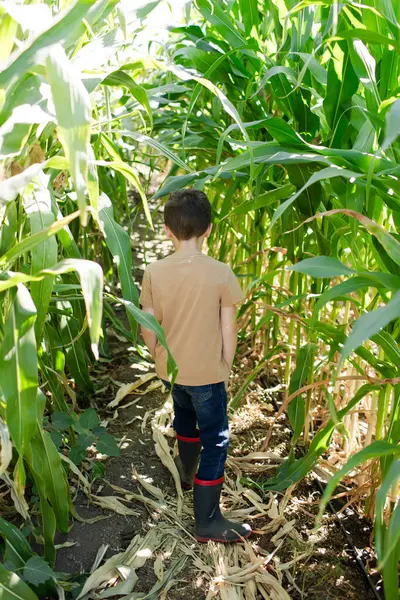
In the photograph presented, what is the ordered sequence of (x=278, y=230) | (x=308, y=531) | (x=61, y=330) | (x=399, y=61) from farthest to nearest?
(x=278, y=230) → (x=61, y=330) → (x=308, y=531) → (x=399, y=61)

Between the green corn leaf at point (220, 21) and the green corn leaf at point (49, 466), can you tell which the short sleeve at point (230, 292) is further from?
the green corn leaf at point (220, 21)

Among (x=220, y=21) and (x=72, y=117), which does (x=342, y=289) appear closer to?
(x=72, y=117)

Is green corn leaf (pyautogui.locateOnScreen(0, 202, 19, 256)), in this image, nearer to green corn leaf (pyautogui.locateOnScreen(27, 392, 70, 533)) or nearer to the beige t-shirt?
green corn leaf (pyautogui.locateOnScreen(27, 392, 70, 533))

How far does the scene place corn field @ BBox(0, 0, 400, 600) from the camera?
95 cm

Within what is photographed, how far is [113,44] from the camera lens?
1256 millimetres

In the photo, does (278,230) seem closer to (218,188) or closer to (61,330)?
(218,188)

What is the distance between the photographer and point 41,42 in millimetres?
894

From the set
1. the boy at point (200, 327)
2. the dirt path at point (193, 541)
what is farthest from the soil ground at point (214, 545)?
the boy at point (200, 327)

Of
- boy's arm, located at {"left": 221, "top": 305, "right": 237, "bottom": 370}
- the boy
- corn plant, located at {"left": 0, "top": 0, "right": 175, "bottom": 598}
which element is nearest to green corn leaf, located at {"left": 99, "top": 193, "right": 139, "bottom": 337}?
corn plant, located at {"left": 0, "top": 0, "right": 175, "bottom": 598}

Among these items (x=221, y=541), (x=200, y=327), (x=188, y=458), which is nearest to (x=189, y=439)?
(x=188, y=458)

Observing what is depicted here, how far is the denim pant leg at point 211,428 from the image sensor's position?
1666mm

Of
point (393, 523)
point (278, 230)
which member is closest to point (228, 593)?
point (393, 523)

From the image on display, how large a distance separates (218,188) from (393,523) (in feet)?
4.73

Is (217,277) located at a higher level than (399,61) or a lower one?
lower
